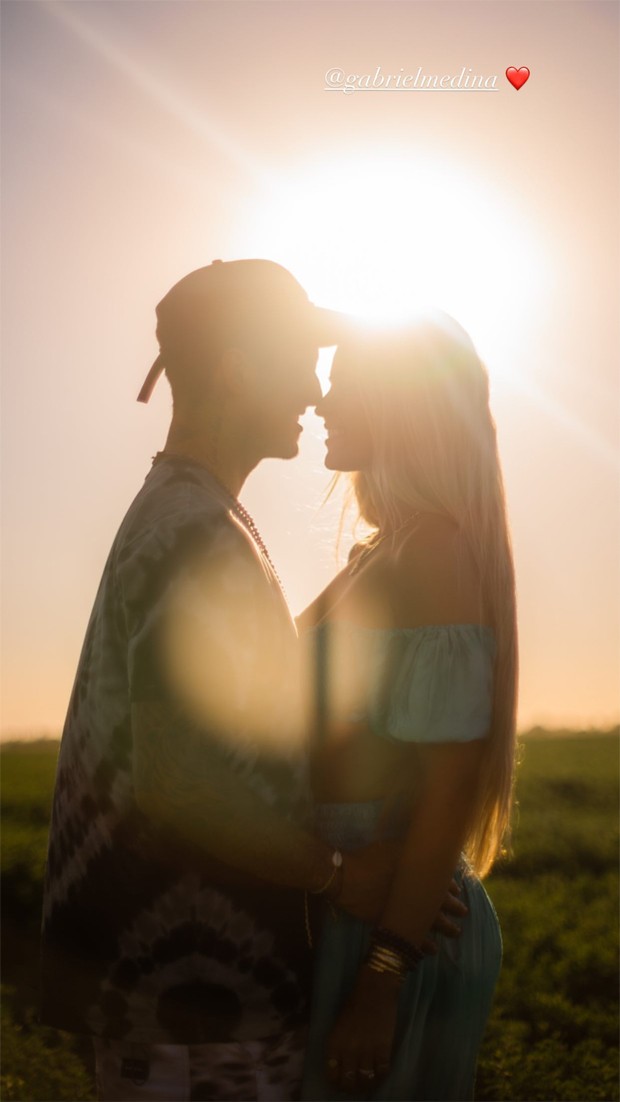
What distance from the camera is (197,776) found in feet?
9.15

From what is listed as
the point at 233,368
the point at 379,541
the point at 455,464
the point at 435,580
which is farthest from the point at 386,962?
the point at 233,368

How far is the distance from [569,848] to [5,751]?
1214 centimetres

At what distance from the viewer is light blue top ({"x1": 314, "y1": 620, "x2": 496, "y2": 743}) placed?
3.09 m

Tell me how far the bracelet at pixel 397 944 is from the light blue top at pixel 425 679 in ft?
2.04

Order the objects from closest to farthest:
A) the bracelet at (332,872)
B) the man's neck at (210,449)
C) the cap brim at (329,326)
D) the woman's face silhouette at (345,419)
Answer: the bracelet at (332,872), the man's neck at (210,449), the woman's face silhouette at (345,419), the cap brim at (329,326)

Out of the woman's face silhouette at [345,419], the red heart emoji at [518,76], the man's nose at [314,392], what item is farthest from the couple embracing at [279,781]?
the red heart emoji at [518,76]

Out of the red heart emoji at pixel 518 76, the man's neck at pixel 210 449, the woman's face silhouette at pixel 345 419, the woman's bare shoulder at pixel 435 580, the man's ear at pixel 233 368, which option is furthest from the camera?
the red heart emoji at pixel 518 76

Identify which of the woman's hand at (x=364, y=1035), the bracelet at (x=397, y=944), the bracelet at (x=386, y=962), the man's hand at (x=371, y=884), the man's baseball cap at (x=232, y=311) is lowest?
the woman's hand at (x=364, y=1035)

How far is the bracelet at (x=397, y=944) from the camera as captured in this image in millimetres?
3049

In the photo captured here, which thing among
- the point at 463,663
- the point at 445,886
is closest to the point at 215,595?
the point at 463,663

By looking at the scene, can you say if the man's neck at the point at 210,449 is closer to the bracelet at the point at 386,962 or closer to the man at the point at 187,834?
the man at the point at 187,834

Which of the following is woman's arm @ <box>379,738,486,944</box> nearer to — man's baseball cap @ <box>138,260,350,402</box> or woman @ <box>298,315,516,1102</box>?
woman @ <box>298,315,516,1102</box>

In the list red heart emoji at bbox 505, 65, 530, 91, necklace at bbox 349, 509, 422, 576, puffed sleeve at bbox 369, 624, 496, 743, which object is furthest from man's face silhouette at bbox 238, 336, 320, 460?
red heart emoji at bbox 505, 65, 530, 91

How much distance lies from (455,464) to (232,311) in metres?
1.05
